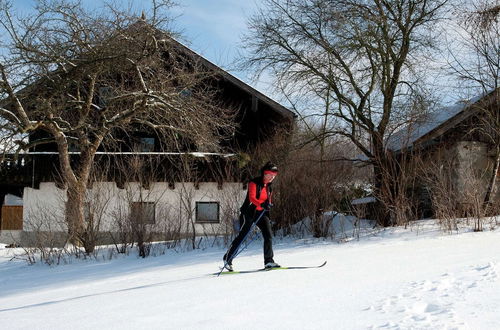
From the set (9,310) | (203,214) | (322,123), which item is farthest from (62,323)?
(203,214)

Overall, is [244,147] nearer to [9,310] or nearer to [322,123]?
[322,123]

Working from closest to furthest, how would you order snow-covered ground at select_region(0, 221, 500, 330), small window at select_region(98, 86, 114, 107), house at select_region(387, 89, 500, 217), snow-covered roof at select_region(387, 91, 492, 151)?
snow-covered ground at select_region(0, 221, 500, 330) < house at select_region(387, 89, 500, 217) < snow-covered roof at select_region(387, 91, 492, 151) < small window at select_region(98, 86, 114, 107)

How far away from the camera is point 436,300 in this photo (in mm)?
5508

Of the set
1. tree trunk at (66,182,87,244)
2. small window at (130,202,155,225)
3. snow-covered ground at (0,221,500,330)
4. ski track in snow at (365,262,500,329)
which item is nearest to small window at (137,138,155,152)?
tree trunk at (66,182,87,244)

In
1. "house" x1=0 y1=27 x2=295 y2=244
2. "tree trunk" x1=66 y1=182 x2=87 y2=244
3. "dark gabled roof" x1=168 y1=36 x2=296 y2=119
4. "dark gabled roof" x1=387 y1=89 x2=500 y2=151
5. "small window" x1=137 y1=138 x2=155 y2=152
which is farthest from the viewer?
"small window" x1=137 y1=138 x2=155 y2=152

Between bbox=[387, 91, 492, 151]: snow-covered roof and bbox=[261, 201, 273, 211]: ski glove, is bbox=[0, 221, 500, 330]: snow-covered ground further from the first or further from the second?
bbox=[387, 91, 492, 151]: snow-covered roof

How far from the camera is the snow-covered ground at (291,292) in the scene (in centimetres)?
516

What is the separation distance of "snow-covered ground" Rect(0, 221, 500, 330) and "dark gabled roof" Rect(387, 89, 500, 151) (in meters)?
3.85

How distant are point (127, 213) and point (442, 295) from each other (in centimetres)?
935

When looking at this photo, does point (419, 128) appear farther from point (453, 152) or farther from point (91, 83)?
point (91, 83)

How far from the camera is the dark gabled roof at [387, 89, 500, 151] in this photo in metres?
14.9

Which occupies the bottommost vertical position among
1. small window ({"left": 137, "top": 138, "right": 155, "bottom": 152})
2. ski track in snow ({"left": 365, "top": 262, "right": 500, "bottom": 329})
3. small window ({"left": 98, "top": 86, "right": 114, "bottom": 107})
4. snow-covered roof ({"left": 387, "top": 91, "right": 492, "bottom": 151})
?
ski track in snow ({"left": 365, "top": 262, "right": 500, "bottom": 329})

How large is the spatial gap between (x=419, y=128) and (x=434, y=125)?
1.46 metres

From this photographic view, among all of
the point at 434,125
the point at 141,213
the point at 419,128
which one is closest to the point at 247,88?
the point at 434,125
